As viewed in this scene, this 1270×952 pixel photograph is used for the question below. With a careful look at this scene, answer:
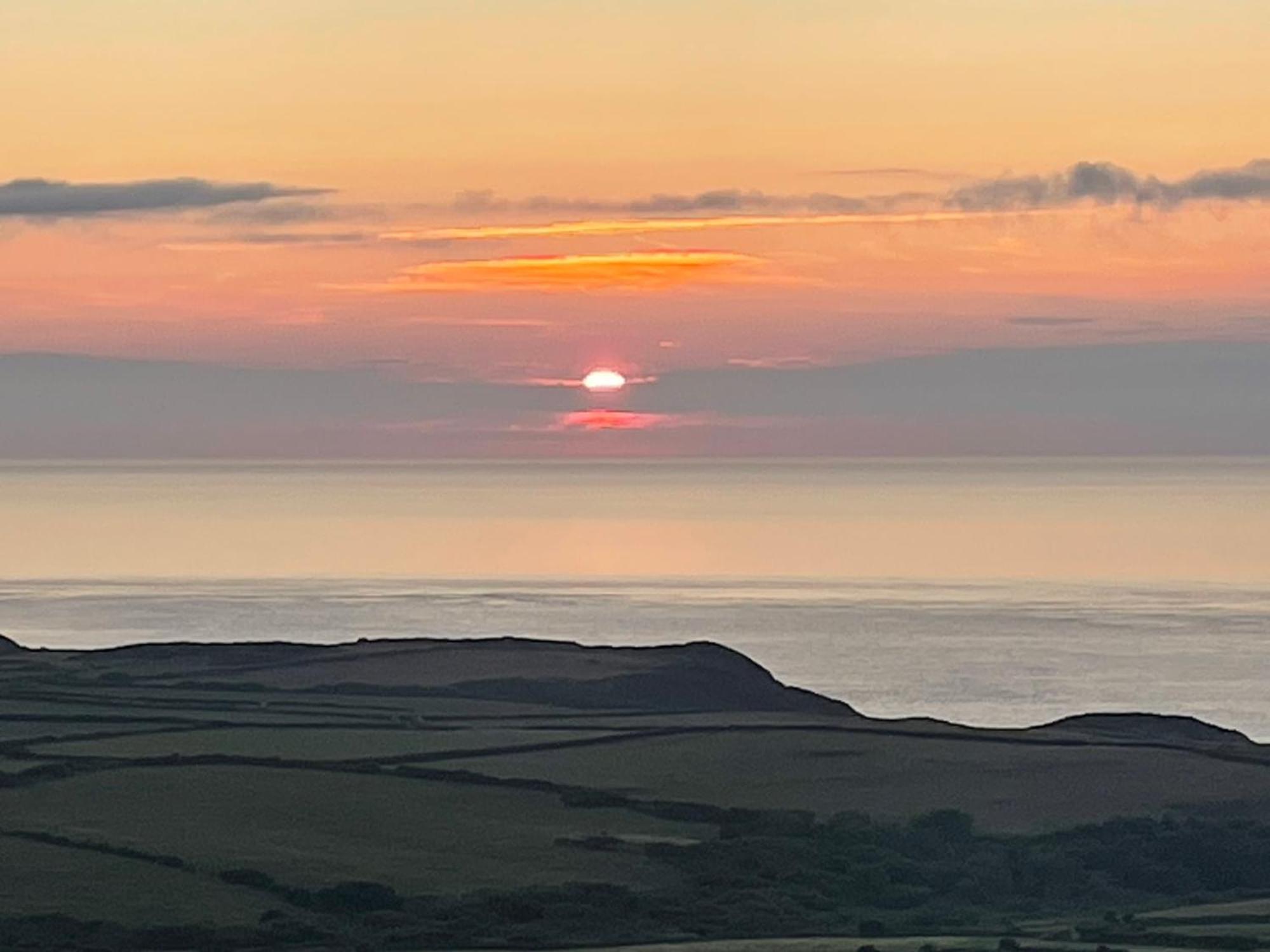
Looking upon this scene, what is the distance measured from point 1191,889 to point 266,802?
2740cm

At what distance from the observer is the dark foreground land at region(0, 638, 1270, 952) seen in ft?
204

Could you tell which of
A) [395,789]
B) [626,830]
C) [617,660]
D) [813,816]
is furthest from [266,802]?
[617,660]

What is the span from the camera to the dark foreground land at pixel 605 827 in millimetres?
62250

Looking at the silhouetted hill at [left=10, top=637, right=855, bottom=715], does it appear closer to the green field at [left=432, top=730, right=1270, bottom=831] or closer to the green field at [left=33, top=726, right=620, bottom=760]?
the green field at [left=33, top=726, right=620, bottom=760]

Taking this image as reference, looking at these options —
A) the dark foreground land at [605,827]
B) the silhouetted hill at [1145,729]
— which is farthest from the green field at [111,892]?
the silhouetted hill at [1145,729]

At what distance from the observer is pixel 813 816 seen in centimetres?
7625

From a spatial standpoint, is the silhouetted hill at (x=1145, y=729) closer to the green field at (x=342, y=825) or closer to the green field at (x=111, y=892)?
the green field at (x=342, y=825)

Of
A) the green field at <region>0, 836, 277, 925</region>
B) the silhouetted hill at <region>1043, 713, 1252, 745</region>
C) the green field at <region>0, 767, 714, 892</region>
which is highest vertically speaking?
the silhouetted hill at <region>1043, 713, 1252, 745</region>

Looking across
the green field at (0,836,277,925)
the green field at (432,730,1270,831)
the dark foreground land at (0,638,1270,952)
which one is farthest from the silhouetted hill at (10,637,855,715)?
the green field at (0,836,277,925)

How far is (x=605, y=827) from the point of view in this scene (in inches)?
2948

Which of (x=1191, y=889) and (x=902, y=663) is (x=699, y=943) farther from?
(x=902, y=663)

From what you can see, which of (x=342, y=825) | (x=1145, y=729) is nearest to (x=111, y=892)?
(x=342, y=825)

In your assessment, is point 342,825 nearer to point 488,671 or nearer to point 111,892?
point 111,892

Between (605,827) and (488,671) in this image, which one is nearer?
(605,827)
